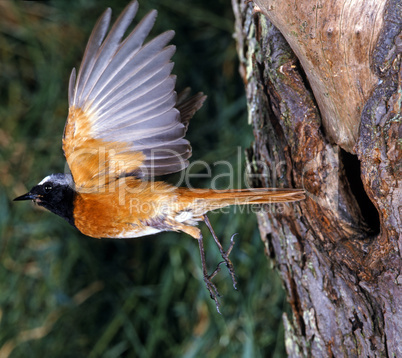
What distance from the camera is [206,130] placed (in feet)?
11.8

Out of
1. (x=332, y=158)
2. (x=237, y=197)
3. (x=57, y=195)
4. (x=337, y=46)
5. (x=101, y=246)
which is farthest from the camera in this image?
(x=101, y=246)

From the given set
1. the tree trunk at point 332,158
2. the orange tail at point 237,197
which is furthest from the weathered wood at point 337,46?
the orange tail at point 237,197

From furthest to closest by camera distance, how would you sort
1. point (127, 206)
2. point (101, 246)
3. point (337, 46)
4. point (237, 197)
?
1. point (101, 246)
2. point (127, 206)
3. point (237, 197)
4. point (337, 46)

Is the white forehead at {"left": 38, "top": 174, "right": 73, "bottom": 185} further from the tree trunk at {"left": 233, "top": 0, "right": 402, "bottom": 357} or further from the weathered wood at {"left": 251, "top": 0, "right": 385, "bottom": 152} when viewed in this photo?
the weathered wood at {"left": 251, "top": 0, "right": 385, "bottom": 152}

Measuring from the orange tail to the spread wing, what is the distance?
161 millimetres

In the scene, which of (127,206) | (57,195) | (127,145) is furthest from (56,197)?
(127,145)

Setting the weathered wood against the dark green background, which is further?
the dark green background

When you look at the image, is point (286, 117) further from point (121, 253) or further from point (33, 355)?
point (33, 355)

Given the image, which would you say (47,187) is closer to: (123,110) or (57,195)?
(57,195)

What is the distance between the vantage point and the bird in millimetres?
1908

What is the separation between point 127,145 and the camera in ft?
6.93

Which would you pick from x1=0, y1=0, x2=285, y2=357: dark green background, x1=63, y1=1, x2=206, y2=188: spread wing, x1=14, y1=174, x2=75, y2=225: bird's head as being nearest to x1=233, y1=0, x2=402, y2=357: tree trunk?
x1=63, y1=1, x2=206, y2=188: spread wing

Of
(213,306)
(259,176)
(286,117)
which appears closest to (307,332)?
(259,176)

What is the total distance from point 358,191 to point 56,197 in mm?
1359
